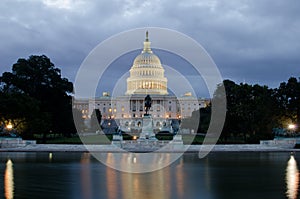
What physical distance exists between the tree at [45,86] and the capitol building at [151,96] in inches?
2879

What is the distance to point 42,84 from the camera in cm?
6919

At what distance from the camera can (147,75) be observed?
148500 mm

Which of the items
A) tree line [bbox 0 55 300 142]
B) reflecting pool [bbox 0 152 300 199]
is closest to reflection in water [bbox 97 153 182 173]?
reflecting pool [bbox 0 152 300 199]

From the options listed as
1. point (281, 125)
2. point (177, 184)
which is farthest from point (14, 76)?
point (177, 184)

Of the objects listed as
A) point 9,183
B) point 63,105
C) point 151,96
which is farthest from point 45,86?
point 151,96

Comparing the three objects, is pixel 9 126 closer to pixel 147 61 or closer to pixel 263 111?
pixel 263 111

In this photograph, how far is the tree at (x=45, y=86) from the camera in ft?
217

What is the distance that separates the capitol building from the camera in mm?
147875

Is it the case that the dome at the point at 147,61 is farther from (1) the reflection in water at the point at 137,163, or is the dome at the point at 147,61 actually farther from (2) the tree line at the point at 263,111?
(1) the reflection in water at the point at 137,163

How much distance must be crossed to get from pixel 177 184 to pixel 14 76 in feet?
175

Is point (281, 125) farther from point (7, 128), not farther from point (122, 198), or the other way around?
point (122, 198)

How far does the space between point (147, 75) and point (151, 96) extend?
7.08 metres

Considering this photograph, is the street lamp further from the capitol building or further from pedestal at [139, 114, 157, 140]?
the capitol building

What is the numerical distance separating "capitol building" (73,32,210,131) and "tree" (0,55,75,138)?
2879 inches
